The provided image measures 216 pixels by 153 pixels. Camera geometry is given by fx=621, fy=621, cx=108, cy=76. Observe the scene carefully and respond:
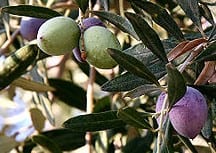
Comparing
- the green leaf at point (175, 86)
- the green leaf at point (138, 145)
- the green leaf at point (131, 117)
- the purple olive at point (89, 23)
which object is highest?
the purple olive at point (89, 23)

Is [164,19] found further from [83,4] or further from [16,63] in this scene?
[16,63]

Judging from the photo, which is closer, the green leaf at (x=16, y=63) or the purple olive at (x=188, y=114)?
the purple olive at (x=188, y=114)

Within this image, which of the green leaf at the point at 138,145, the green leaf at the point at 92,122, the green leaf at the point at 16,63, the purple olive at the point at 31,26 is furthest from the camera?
the green leaf at the point at 138,145

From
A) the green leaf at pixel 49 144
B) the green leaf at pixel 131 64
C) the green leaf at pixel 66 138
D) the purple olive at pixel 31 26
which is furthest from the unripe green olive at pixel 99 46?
the green leaf at pixel 66 138

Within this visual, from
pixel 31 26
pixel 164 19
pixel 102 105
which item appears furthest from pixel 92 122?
pixel 102 105

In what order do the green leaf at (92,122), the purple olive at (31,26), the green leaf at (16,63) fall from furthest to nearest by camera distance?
the purple olive at (31,26) < the green leaf at (16,63) < the green leaf at (92,122)

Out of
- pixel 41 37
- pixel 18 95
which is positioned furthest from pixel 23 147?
pixel 41 37

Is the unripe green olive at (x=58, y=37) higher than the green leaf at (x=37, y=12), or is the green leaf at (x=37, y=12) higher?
the unripe green olive at (x=58, y=37)

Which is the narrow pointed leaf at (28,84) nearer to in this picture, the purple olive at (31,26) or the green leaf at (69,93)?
the purple olive at (31,26)
